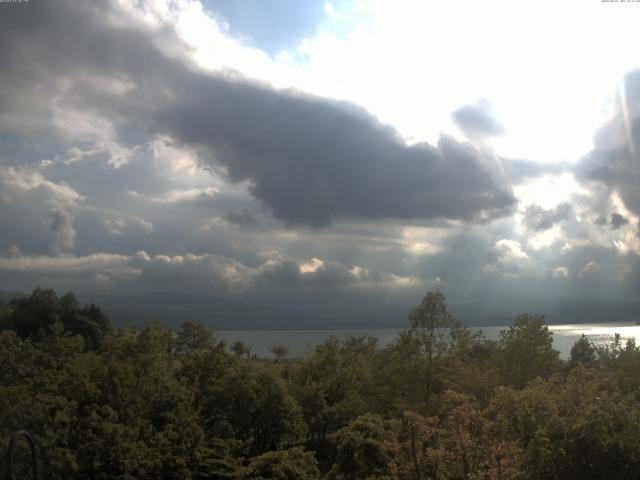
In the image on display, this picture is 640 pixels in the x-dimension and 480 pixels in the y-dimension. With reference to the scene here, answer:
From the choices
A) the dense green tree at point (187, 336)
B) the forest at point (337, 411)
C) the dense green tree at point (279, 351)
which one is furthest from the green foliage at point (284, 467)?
the dense green tree at point (279, 351)

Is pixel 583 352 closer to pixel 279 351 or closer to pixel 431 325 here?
pixel 431 325

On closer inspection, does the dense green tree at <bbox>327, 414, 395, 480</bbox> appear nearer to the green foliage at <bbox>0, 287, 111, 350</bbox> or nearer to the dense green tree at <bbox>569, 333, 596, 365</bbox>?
the dense green tree at <bbox>569, 333, 596, 365</bbox>

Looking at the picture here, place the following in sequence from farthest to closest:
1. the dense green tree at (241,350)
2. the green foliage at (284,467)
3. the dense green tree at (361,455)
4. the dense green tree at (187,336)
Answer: the dense green tree at (187,336) < the dense green tree at (241,350) < the green foliage at (284,467) < the dense green tree at (361,455)

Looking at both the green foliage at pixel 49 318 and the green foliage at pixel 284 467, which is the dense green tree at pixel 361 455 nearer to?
the green foliage at pixel 284 467

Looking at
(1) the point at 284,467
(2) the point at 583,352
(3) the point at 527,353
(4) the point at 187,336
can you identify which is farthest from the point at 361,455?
(4) the point at 187,336

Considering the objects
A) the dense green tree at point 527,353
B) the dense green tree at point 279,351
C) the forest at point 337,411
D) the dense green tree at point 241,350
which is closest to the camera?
the forest at point 337,411

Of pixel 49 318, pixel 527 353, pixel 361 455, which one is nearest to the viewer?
pixel 361 455

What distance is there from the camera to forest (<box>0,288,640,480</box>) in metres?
16.8

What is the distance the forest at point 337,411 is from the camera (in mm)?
16844

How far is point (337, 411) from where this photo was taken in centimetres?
3641

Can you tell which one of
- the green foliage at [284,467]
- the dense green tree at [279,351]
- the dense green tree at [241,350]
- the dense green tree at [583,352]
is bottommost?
the dense green tree at [279,351]

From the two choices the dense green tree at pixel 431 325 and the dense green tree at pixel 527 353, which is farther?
the dense green tree at pixel 431 325

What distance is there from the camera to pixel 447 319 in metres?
36.8

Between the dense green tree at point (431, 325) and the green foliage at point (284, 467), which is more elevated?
the dense green tree at point (431, 325)
